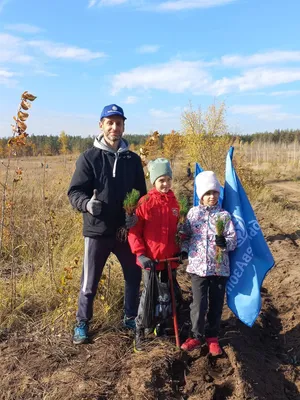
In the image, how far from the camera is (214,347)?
312cm

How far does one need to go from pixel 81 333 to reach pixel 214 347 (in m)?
1.18

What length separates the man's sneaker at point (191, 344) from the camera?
3117mm

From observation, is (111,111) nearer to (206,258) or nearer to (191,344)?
(206,258)

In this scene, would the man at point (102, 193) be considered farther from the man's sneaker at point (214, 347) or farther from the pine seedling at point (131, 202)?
the man's sneaker at point (214, 347)

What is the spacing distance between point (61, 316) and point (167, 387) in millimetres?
1356

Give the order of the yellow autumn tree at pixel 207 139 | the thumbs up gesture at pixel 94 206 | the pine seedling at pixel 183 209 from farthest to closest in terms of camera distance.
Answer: the yellow autumn tree at pixel 207 139 → the pine seedling at pixel 183 209 → the thumbs up gesture at pixel 94 206

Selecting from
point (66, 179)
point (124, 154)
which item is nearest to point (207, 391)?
point (124, 154)

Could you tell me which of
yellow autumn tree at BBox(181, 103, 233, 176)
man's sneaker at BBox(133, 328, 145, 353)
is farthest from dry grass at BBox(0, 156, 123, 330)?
yellow autumn tree at BBox(181, 103, 233, 176)

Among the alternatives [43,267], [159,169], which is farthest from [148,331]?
[43,267]

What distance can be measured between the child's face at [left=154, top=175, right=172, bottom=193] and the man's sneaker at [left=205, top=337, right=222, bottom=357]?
1353 millimetres

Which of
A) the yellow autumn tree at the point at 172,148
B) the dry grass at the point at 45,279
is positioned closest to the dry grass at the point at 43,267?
the dry grass at the point at 45,279

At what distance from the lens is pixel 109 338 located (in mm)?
3367

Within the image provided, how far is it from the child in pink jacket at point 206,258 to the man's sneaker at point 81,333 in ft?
2.91

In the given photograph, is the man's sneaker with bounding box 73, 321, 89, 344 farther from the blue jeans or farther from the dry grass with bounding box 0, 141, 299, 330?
the dry grass with bounding box 0, 141, 299, 330
